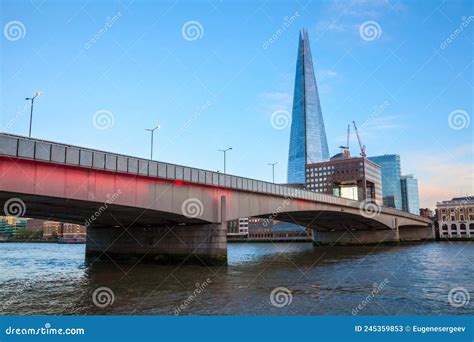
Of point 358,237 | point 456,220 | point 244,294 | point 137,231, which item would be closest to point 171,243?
point 137,231

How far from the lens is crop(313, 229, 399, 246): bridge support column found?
300 feet

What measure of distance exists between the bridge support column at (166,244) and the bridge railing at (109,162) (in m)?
4.97

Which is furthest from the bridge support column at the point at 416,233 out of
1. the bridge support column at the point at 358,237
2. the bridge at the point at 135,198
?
the bridge at the point at 135,198

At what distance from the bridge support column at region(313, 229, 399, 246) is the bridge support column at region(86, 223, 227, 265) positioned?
5528cm

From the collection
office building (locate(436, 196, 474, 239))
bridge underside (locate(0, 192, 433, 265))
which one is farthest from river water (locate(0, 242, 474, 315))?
office building (locate(436, 196, 474, 239))

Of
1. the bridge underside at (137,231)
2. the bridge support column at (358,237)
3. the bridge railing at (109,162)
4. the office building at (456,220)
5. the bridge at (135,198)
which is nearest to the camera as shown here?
the bridge railing at (109,162)

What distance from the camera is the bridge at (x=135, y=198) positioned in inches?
1041

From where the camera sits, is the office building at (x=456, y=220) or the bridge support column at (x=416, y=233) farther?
the office building at (x=456, y=220)

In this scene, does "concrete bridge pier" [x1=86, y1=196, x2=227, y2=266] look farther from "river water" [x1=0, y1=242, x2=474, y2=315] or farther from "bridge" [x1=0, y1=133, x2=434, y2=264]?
"river water" [x1=0, y1=242, x2=474, y2=315]

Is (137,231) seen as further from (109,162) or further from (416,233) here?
(416,233)

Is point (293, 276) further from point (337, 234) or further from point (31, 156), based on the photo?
point (337, 234)

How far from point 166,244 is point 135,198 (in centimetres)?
1132

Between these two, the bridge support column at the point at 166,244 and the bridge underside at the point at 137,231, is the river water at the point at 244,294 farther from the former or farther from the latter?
the bridge underside at the point at 137,231

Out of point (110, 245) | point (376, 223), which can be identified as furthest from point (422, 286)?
point (376, 223)
